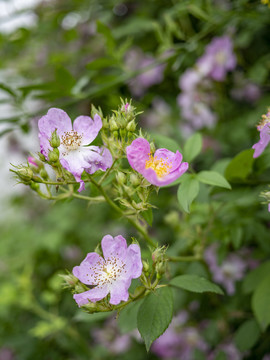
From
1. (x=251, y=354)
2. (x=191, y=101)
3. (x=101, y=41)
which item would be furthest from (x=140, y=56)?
(x=251, y=354)

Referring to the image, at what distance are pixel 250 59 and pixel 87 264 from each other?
4.94ft

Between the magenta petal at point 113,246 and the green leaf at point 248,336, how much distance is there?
0.60 meters

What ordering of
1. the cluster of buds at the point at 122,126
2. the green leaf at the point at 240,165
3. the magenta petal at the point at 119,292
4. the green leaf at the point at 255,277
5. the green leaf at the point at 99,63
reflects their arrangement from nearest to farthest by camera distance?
the magenta petal at the point at 119,292
the cluster of buds at the point at 122,126
the green leaf at the point at 240,165
the green leaf at the point at 255,277
the green leaf at the point at 99,63

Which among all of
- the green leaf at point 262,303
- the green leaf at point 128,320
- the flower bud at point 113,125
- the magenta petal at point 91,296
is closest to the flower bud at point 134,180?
the flower bud at point 113,125

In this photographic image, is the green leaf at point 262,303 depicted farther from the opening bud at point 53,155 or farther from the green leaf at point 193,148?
the opening bud at point 53,155

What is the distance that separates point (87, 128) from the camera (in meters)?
0.85

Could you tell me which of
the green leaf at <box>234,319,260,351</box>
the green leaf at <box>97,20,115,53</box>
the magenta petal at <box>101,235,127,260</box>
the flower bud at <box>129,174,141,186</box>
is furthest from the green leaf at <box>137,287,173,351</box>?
the green leaf at <box>97,20,115,53</box>

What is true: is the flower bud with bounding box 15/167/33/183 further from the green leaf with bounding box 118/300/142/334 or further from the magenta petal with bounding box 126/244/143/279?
the green leaf with bounding box 118/300/142/334

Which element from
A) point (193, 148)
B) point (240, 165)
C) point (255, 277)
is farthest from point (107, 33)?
point (255, 277)

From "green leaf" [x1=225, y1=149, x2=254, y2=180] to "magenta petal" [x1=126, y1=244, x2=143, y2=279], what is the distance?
38cm

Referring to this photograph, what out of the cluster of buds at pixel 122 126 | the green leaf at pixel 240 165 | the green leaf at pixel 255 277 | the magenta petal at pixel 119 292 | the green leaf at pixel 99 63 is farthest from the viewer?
the green leaf at pixel 99 63

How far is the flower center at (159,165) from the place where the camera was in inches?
32.3

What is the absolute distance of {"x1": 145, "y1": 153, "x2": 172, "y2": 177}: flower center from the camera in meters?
0.82

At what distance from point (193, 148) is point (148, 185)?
0.29 metres
